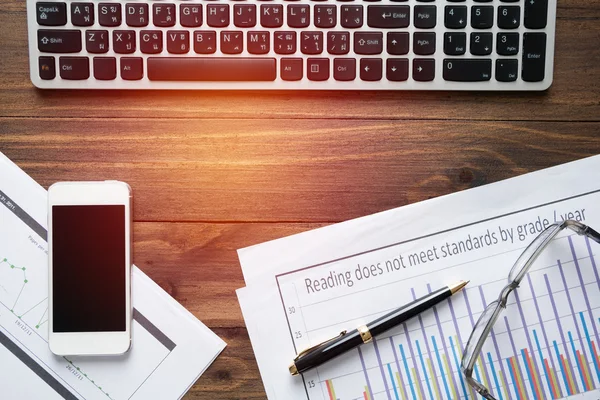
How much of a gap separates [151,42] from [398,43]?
238 mm

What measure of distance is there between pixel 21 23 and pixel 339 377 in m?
0.48

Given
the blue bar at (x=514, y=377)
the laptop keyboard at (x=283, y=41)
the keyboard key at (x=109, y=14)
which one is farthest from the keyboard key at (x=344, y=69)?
the blue bar at (x=514, y=377)

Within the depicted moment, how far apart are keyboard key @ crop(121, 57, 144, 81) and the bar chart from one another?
249mm

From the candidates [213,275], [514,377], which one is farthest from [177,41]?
[514,377]

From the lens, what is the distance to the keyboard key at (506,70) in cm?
53

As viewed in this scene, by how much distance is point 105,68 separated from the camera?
0.52 meters

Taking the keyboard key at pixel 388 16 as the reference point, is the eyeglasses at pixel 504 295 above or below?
below

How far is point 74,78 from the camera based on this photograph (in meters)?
0.53

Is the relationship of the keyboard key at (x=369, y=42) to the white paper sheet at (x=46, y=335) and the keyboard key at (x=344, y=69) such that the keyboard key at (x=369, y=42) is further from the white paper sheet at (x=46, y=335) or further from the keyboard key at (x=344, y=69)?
the white paper sheet at (x=46, y=335)

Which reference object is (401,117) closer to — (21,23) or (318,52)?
(318,52)

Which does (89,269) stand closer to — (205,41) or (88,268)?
(88,268)

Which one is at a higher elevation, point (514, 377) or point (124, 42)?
point (124, 42)

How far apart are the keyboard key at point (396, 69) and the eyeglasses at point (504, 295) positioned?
216mm

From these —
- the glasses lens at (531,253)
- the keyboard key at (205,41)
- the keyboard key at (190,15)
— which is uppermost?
the keyboard key at (190,15)
